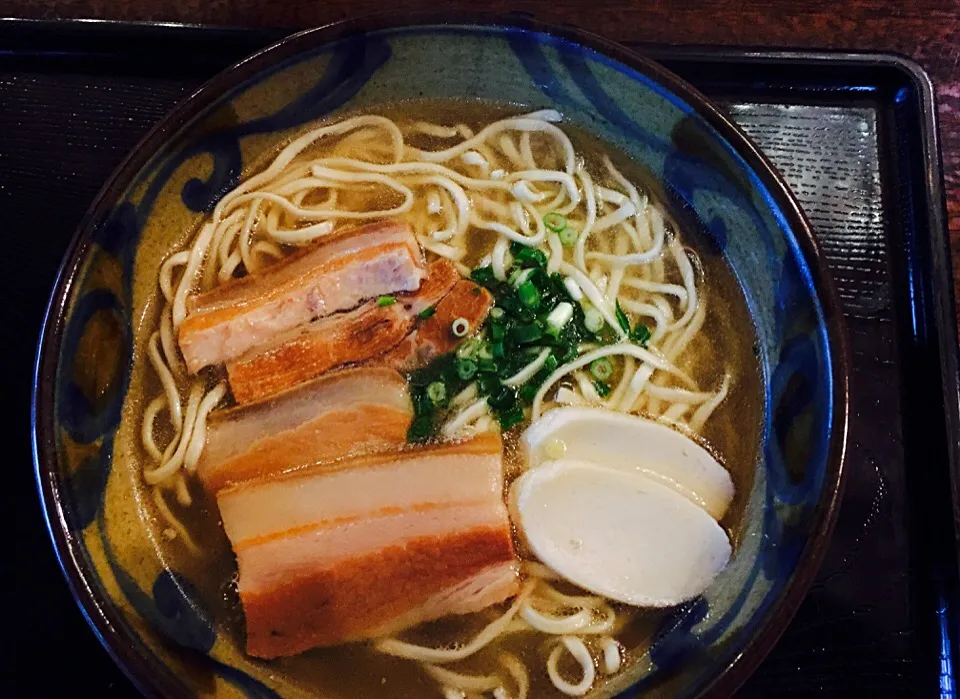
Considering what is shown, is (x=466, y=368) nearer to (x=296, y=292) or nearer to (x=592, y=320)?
(x=592, y=320)

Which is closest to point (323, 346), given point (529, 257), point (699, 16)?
point (529, 257)

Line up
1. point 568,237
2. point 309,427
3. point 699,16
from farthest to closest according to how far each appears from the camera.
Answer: point 699,16 → point 568,237 → point 309,427

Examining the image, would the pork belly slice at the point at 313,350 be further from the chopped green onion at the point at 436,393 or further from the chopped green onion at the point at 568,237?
the chopped green onion at the point at 568,237

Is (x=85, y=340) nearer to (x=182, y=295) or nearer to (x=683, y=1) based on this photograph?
(x=182, y=295)

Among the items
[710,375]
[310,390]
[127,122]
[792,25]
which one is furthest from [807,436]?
[127,122]

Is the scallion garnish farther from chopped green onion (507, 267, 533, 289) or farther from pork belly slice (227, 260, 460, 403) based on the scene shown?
pork belly slice (227, 260, 460, 403)

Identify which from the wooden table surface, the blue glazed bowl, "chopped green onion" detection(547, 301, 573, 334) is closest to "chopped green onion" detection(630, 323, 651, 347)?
"chopped green onion" detection(547, 301, 573, 334)
